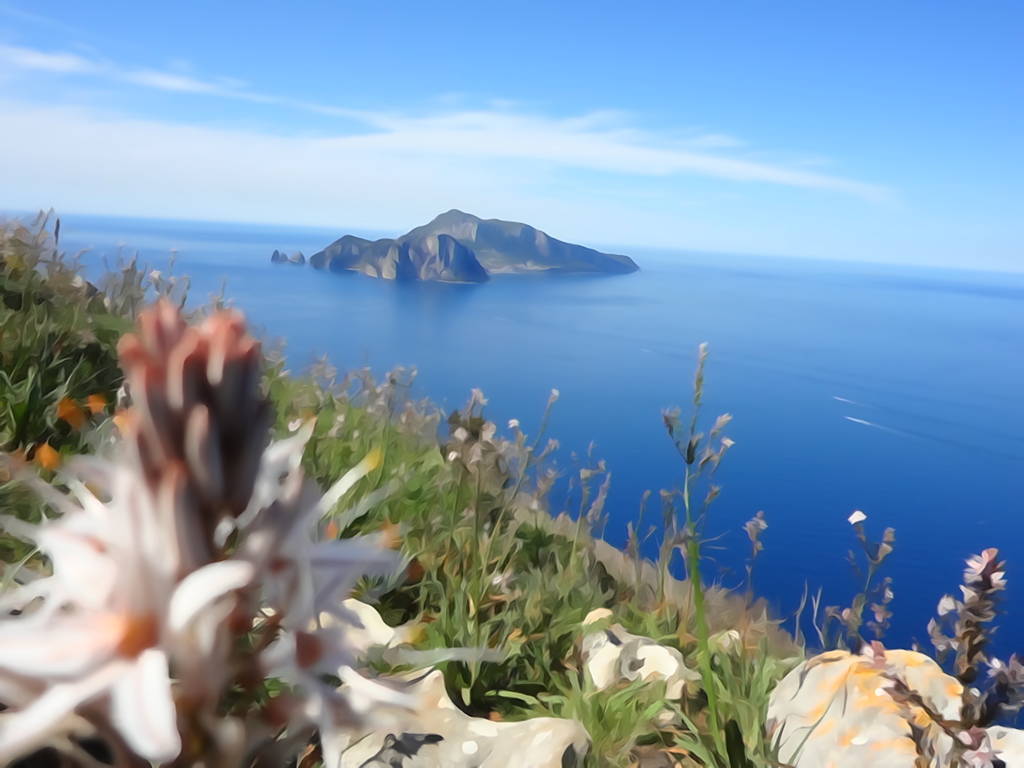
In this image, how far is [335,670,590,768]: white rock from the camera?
2752 millimetres

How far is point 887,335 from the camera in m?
96.6

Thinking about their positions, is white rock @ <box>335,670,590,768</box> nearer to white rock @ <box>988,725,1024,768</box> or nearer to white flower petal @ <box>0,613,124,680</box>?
white rock @ <box>988,725,1024,768</box>

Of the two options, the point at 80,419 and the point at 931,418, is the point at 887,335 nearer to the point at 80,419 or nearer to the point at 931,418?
the point at 931,418

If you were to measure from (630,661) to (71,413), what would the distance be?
3.30m

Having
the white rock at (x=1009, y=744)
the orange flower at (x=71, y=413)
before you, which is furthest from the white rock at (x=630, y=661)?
the orange flower at (x=71, y=413)

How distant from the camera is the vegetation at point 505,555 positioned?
3.19 m

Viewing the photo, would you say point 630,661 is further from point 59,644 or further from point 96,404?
point 96,404

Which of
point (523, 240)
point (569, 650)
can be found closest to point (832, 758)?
point (569, 650)

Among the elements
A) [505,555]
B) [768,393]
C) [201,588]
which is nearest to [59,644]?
[201,588]

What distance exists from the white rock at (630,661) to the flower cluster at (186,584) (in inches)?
100

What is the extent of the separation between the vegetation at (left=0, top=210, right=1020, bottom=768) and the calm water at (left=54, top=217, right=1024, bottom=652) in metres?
1.11

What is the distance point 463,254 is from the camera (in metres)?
138

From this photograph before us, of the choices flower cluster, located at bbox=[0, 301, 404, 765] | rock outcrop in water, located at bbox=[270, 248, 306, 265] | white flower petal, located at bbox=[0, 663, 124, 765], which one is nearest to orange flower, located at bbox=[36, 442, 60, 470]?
flower cluster, located at bbox=[0, 301, 404, 765]

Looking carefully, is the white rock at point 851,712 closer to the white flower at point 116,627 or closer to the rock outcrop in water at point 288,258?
the white flower at point 116,627
